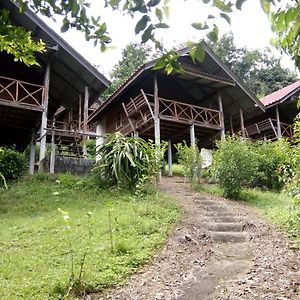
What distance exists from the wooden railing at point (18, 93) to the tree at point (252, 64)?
28.3m

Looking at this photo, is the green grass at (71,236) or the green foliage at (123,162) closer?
the green grass at (71,236)

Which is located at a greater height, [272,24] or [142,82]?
[142,82]

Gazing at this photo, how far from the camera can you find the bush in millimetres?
11802

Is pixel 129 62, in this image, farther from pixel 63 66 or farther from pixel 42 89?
pixel 42 89

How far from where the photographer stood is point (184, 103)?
17.4m

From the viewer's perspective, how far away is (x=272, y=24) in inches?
58.1

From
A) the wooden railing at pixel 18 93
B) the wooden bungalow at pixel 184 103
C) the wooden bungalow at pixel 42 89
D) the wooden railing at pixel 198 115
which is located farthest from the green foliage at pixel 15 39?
the wooden railing at pixel 198 115

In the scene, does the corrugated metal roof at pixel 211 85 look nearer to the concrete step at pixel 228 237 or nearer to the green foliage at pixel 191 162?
the green foliage at pixel 191 162

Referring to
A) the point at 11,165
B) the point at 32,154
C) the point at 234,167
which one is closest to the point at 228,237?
the point at 234,167

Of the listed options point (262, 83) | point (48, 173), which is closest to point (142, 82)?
point (48, 173)

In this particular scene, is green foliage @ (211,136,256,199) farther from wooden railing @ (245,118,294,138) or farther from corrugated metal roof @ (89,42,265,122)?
wooden railing @ (245,118,294,138)

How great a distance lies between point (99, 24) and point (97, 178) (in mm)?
8714

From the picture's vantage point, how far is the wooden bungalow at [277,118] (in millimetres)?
19672

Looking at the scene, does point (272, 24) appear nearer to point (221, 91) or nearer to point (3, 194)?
point (3, 194)
